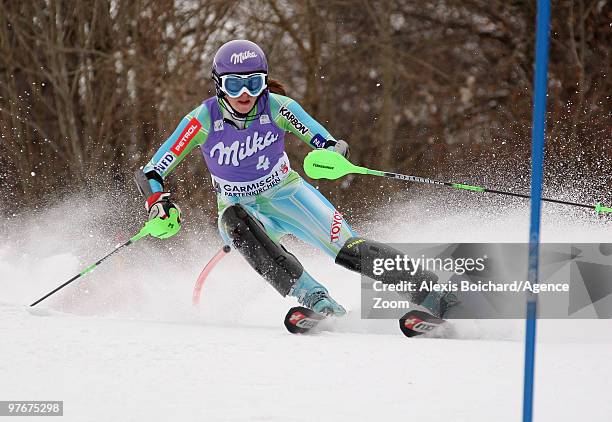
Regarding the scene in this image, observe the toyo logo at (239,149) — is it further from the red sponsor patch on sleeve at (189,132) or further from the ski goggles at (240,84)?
the ski goggles at (240,84)

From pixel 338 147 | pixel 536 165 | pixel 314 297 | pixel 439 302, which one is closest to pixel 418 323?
pixel 439 302

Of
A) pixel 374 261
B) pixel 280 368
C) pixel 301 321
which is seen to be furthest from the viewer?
pixel 374 261

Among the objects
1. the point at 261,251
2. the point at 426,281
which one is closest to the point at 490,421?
the point at 426,281

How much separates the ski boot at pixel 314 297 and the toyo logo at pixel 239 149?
75cm

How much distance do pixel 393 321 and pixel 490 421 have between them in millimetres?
2123

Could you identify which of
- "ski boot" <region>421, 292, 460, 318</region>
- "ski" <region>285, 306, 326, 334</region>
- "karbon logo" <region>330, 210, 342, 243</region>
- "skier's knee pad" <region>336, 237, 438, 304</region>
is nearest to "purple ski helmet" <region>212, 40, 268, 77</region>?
"karbon logo" <region>330, 210, 342, 243</region>

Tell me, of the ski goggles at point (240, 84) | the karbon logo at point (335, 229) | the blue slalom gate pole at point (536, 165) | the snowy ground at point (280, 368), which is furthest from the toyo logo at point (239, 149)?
the blue slalom gate pole at point (536, 165)

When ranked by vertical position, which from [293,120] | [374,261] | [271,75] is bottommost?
[374,261]

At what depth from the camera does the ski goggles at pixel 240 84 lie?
4.83 m

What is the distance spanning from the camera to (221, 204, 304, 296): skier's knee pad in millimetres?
4895

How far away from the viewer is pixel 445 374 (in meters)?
3.43

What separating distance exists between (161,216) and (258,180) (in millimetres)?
600

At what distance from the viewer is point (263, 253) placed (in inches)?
193

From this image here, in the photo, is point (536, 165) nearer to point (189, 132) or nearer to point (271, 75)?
point (189, 132)
